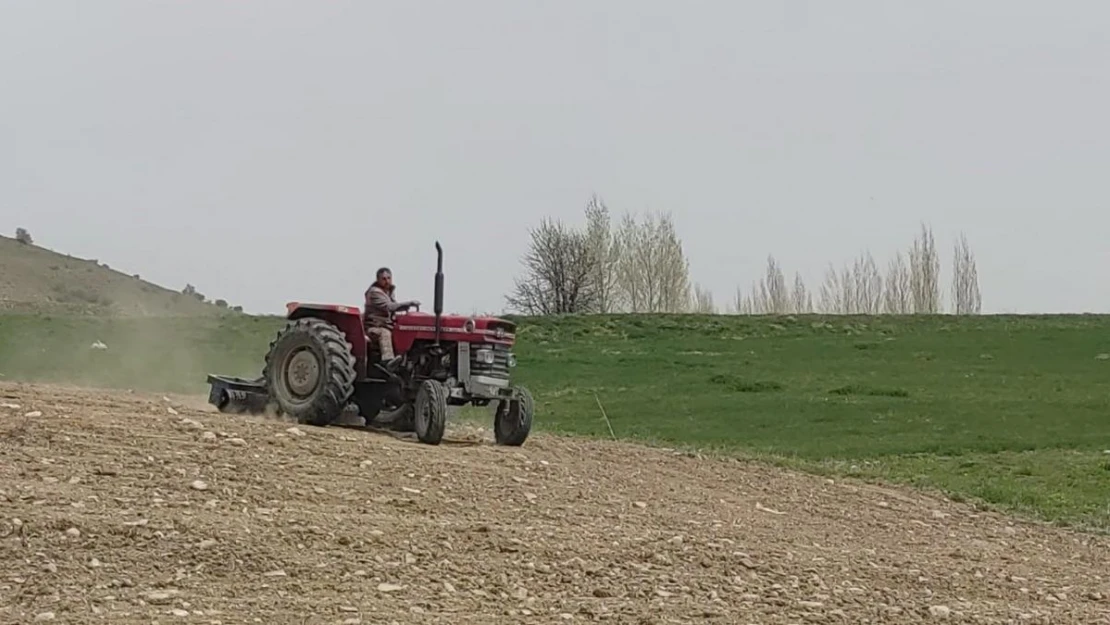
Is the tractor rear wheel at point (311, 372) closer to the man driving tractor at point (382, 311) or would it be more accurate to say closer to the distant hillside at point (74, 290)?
the man driving tractor at point (382, 311)

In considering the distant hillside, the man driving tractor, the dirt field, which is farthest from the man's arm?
the distant hillside

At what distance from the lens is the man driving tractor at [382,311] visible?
1322 cm

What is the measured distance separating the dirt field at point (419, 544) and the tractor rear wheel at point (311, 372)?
1.23 m

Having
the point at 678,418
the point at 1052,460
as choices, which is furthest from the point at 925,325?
the point at 1052,460

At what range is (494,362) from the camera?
43.5 feet

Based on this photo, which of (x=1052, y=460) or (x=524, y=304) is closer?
(x=1052, y=460)

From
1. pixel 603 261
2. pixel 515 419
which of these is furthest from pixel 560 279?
pixel 515 419

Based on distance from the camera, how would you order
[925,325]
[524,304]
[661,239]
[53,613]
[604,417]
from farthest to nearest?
[661,239] → [524,304] → [925,325] → [604,417] → [53,613]

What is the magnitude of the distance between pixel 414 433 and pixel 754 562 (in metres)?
5.91

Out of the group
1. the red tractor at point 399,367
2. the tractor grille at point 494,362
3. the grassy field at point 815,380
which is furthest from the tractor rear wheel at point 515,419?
the grassy field at point 815,380

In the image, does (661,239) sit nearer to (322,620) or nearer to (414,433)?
(414,433)

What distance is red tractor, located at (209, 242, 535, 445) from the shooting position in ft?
42.0

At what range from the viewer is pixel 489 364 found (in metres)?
13.2

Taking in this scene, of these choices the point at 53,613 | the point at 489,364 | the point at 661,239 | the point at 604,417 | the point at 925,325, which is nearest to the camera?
the point at 53,613
